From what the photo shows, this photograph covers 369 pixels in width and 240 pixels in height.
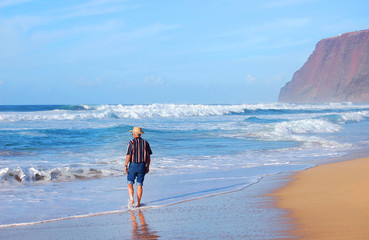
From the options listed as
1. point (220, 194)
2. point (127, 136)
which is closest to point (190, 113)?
point (127, 136)

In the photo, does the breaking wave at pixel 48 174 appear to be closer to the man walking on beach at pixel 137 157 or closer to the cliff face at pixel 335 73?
the man walking on beach at pixel 137 157

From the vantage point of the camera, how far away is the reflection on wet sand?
4.82 m

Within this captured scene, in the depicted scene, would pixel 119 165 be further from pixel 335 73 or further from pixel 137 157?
pixel 335 73

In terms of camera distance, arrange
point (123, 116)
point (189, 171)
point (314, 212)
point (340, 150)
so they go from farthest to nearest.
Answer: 1. point (123, 116)
2. point (340, 150)
3. point (189, 171)
4. point (314, 212)

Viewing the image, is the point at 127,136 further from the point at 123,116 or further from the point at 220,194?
the point at 123,116

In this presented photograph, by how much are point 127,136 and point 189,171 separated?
9.27 m

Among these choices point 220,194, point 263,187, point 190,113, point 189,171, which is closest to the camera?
point 220,194

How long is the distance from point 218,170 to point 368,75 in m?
105

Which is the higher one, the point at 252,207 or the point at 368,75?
the point at 368,75

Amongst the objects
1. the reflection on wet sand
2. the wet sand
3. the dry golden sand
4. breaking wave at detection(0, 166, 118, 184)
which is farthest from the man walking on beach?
breaking wave at detection(0, 166, 118, 184)

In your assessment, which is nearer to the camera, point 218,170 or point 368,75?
point 218,170

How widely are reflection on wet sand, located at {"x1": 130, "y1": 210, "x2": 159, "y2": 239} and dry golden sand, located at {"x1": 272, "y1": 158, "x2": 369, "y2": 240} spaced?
5.10 ft

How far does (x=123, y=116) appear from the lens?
4128cm

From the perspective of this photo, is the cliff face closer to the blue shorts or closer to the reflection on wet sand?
the blue shorts
